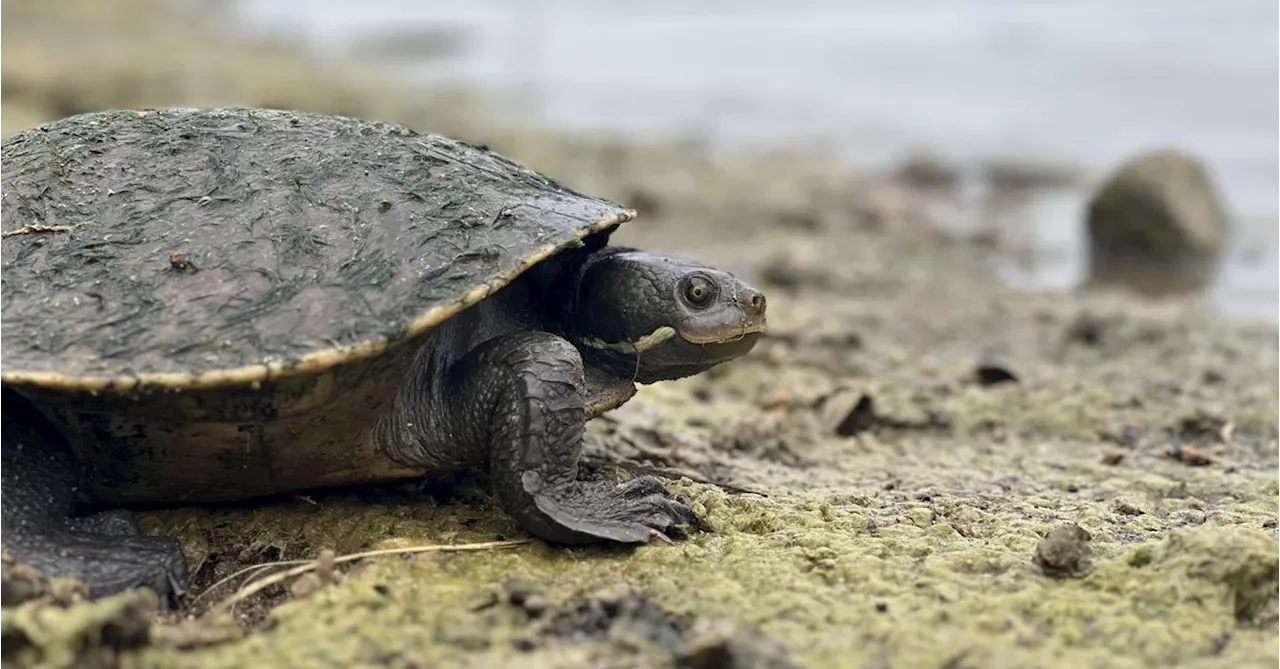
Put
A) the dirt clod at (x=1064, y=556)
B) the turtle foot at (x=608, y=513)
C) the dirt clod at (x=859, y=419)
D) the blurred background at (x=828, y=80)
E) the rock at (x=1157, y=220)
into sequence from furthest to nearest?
the blurred background at (x=828, y=80)
the rock at (x=1157, y=220)
the dirt clod at (x=859, y=419)
the turtle foot at (x=608, y=513)
the dirt clod at (x=1064, y=556)

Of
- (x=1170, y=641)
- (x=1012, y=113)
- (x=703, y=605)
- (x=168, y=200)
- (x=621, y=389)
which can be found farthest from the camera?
(x=1012, y=113)

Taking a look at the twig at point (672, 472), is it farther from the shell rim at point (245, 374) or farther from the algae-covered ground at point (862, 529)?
the shell rim at point (245, 374)

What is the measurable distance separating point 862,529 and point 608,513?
2.35 feet

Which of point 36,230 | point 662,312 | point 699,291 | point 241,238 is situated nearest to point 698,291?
point 699,291

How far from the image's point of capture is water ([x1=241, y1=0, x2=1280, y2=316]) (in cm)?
1155

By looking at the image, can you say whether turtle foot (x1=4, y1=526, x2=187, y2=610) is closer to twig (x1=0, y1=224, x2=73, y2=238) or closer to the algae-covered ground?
the algae-covered ground

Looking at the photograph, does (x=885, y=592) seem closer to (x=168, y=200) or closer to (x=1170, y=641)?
(x=1170, y=641)

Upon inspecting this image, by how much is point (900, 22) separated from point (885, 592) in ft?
76.5

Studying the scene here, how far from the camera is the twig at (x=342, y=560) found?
8.59ft

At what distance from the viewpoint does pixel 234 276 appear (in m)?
2.82

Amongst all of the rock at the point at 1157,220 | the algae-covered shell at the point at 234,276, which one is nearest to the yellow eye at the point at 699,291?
the algae-covered shell at the point at 234,276

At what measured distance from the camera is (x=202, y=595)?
2.75 m

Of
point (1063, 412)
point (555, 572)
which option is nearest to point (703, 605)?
point (555, 572)

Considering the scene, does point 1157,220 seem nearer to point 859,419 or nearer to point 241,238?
point 859,419
